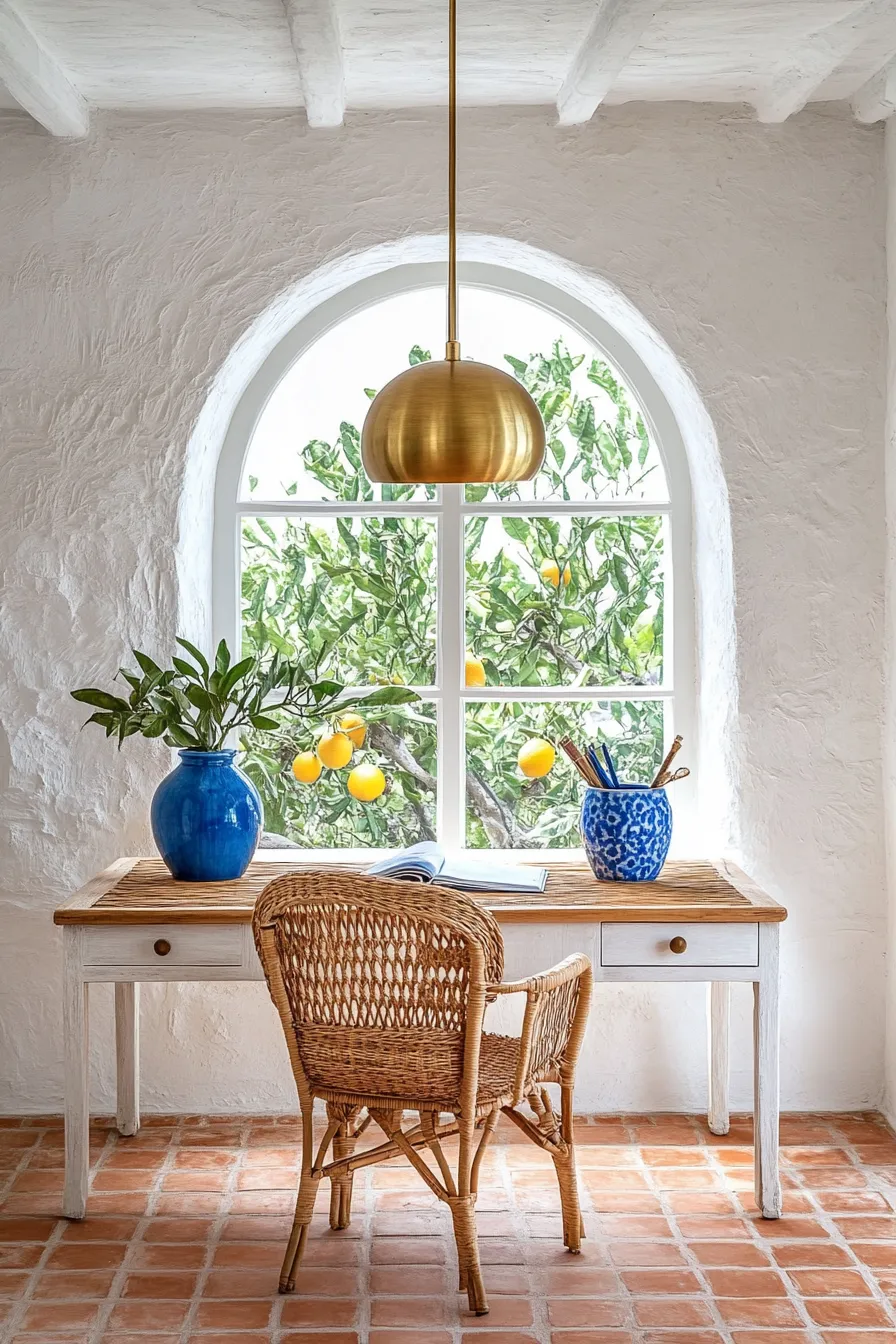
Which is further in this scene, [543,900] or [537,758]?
[537,758]

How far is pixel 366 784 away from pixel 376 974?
1539 mm

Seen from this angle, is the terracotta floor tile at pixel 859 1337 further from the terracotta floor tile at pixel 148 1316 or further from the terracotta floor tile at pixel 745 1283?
the terracotta floor tile at pixel 148 1316

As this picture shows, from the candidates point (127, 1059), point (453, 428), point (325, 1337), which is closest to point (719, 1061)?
point (325, 1337)

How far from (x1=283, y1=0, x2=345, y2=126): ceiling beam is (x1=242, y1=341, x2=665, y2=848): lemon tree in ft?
3.10

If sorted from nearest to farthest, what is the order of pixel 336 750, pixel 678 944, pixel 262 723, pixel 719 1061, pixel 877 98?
pixel 678 944 < pixel 262 723 < pixel 877 98 < pixel 719 1061 < pixel 336 750

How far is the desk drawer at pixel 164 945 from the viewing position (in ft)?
10.4

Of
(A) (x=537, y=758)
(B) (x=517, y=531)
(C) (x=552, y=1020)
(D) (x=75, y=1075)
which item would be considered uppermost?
(B) (x=517, y=531)

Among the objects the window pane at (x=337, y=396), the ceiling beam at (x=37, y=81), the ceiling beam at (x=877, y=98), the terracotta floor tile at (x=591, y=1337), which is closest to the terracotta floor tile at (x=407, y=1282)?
the terracotta floor tile at (x=591, y=1337)

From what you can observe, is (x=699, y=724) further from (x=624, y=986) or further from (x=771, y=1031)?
(x=771, y=1031)

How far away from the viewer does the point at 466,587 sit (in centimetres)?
425

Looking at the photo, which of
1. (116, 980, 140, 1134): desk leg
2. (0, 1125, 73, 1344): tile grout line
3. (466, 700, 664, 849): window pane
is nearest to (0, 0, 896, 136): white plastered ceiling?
(466, 700, 664, 849): window pane

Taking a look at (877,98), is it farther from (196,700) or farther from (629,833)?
(196,700)

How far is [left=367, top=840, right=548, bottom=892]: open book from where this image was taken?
327 centimetres

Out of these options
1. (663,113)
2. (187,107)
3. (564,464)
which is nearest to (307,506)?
(564,464)
